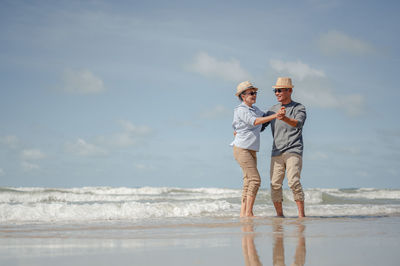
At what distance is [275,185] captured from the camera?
6.35 metres

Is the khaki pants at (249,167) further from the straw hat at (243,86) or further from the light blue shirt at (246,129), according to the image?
the straw hat at (243,86)

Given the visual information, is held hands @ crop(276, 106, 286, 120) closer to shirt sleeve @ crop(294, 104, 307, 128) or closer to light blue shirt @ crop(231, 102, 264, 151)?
shirt sleeve @ crop(294, 104, 307, 128)

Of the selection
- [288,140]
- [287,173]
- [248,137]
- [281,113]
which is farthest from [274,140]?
[281,113]

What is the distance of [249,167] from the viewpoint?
6293 millimetres

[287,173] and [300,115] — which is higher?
[300,115]

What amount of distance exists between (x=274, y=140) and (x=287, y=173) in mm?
510

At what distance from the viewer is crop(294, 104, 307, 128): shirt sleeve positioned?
5.97 meters

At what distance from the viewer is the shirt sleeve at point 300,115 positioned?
19.6ft

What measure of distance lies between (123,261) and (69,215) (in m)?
5.80

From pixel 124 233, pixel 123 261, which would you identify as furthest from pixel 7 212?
pixel 123 261

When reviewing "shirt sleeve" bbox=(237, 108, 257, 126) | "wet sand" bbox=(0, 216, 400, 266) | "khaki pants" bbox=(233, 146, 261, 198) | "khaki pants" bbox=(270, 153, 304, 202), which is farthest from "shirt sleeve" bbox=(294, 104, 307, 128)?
"wet sand" bbox=(0, 216, 400, 266)

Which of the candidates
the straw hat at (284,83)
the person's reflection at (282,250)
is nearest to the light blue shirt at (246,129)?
the straw hat at (284,83)

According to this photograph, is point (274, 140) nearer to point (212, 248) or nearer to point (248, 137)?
point (248, 137)

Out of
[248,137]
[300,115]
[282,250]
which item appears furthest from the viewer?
[248,137]
